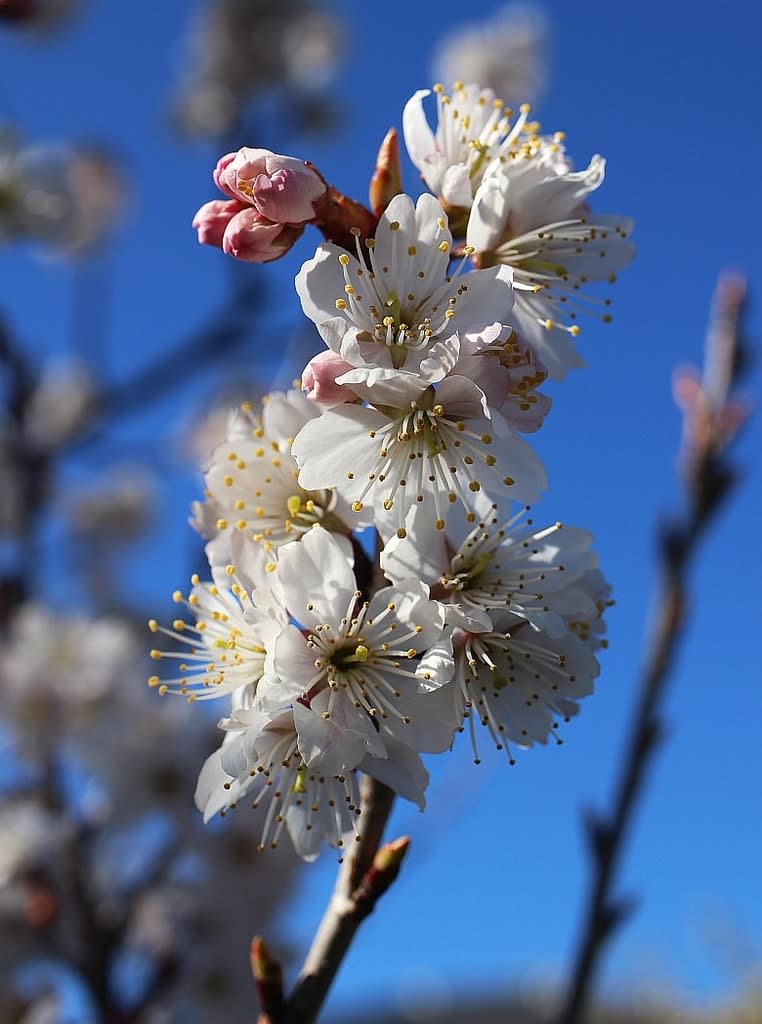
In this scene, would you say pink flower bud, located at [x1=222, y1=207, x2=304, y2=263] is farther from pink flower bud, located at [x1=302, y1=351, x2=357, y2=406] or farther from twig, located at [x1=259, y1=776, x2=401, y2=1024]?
twig, located at [x1=259, y1=776, x2=401, y2=1024]

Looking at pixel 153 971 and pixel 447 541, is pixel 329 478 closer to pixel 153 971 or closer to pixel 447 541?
pixel 447 541

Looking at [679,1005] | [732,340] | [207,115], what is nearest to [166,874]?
[732,340]

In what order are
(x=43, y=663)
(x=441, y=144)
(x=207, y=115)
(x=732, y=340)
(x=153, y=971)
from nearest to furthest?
1. (x=441, y=144)
2. (x=732, y=340)
3. (x=153, y=971)
4. (x=43, y=663)
5. (x=207, y=115)

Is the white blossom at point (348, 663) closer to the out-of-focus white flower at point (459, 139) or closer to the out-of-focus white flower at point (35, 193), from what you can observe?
the out-of-focus white flower at point (459, 139)

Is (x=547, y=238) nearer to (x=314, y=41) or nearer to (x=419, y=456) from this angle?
(x=419, y=456)

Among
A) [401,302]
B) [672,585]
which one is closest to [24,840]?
[672,585]

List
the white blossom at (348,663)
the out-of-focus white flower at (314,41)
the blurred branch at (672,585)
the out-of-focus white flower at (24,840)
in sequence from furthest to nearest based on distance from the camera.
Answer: the out-of-focus white flower at (314,41)
the out-of-focus white flower at (24,840)
the blurred branch at (672,585)
the white blossom at (348,663)

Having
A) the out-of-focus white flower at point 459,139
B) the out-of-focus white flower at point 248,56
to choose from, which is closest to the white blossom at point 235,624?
the out-of-focus white flower at point 459,139
